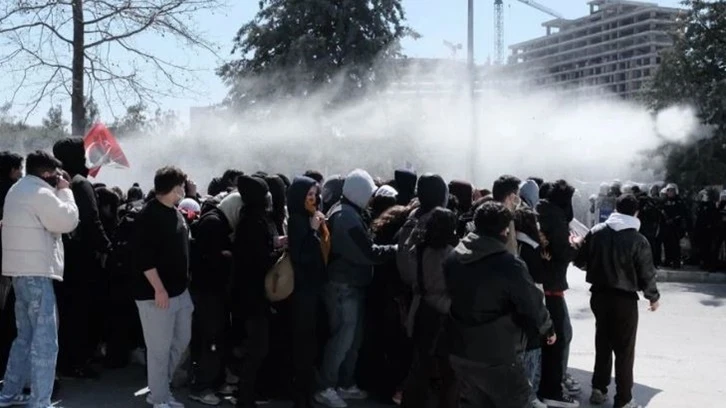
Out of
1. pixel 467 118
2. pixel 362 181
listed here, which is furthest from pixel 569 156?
pixel 362 181

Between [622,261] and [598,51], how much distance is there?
100355 millimetres

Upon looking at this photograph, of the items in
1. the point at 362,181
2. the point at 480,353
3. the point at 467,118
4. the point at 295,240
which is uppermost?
the point at 467,118

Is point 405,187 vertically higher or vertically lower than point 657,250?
higher

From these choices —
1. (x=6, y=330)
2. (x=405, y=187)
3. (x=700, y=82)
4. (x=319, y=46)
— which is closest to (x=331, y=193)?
(x=405, y=187)

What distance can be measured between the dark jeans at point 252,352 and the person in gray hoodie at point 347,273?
584mm

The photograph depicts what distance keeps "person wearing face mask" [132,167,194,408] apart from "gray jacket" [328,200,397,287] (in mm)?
1159

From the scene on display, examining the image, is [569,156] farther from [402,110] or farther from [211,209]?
[211,209]

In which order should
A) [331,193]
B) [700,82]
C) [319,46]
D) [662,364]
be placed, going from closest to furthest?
[331,193], [662,364], [700,82], [319,46]

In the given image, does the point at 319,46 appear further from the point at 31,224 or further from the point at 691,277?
the point at 31,224

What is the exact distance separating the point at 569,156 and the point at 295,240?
29.7 meters

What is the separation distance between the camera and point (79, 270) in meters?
6.74

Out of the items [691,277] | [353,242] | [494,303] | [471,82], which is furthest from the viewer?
[471,82]

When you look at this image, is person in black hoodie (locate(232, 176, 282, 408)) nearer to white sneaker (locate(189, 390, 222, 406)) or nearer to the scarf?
the scarf

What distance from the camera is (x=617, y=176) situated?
3400 centimetres
